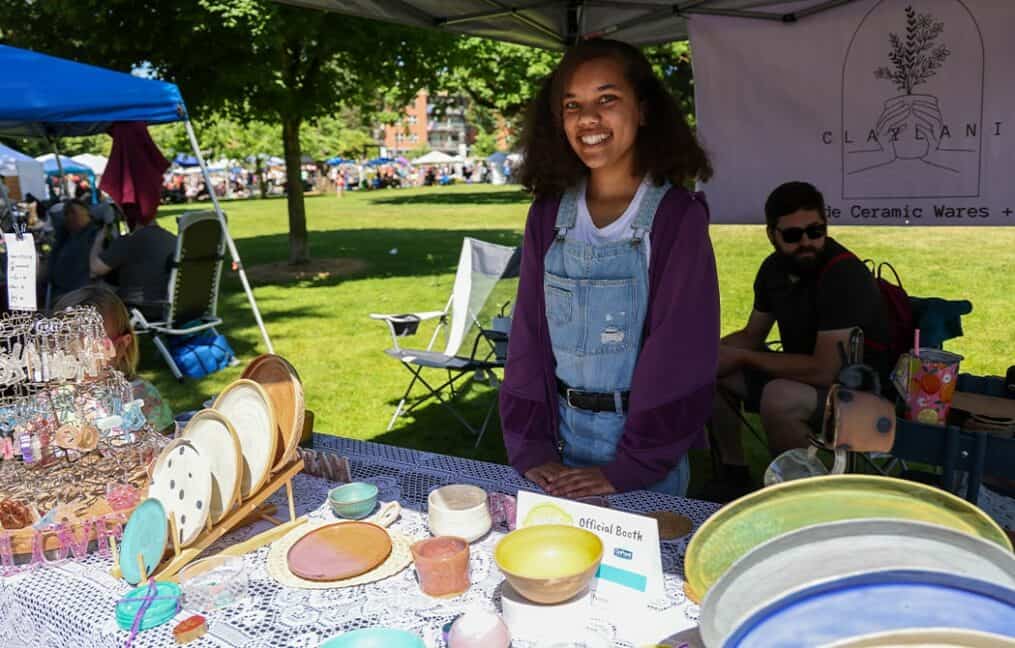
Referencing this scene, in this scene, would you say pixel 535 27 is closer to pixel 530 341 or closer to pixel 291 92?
pixel 530 341

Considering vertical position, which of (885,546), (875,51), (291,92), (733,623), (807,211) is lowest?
(733,623)

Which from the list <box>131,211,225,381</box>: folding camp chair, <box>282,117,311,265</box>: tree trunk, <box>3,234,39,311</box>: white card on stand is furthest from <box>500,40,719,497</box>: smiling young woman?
<box>282,117,311,265</box>: tree trunk

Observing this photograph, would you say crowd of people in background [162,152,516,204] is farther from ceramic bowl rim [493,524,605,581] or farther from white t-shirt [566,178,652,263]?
ceramic bowl rim [493,524,605,581]

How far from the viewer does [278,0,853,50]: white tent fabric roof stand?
3615 mm

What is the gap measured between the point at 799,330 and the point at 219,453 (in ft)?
9.54

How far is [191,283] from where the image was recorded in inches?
271

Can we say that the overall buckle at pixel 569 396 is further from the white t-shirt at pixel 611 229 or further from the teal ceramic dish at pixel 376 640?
the teal ceramic dish at pixel 376 640

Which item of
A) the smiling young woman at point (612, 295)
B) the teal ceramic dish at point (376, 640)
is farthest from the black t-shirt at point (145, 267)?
the teal ceramic dish at point (376, 640)

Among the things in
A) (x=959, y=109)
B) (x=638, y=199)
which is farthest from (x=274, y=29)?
(x=638, y=199)

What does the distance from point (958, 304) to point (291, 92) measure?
9.35 meters

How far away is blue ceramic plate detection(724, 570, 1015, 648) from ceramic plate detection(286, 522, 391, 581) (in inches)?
34.9

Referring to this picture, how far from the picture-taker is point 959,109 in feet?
11.1

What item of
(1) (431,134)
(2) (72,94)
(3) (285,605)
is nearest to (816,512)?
(3) (285,605)

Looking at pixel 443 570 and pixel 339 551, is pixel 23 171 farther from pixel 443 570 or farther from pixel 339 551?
pixel 443 570
